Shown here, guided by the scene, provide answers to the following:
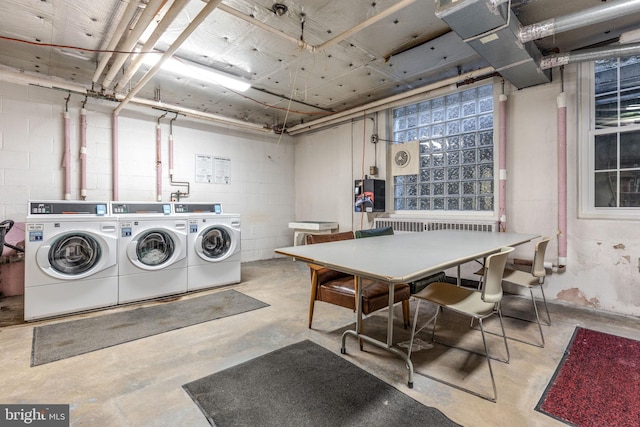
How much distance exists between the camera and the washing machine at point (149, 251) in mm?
3229

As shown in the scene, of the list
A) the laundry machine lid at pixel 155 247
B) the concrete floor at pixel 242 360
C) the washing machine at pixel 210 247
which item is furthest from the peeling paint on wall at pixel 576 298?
the laundry machine lid at pixel 155 247

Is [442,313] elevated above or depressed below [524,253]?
below

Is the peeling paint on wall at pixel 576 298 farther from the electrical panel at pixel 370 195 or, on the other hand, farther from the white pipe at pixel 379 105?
the white pipe at pixel 379 105

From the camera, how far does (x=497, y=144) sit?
3.54 metres

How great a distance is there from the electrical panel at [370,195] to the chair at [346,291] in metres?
1.99

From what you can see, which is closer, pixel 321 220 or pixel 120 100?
pixel 120 100

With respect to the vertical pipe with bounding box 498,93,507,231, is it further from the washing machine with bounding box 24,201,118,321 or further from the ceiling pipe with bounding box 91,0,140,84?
the washing machine with bounding box 24,201,118,321

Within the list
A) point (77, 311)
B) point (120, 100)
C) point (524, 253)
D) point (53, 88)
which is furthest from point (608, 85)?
point (53, 88)

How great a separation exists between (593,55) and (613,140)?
92 centimetres

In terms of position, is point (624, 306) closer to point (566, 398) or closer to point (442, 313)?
point (442, 313)

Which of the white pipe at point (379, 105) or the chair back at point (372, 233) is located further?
the white pipe at point (379, 105)

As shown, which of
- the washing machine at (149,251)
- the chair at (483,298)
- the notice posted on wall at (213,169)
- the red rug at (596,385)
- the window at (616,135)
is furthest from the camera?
the notice posted on wall at (213,169)

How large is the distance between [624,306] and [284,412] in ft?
11.4

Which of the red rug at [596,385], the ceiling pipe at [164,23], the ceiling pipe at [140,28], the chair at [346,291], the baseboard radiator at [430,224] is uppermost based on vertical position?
the ceiling pipe at [140,28]
